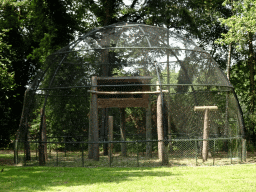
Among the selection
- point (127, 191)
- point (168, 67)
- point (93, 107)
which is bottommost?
point (127, 191)

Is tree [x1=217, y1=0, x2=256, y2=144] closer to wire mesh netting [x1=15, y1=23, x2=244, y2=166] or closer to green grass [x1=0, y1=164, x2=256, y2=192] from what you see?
wire mesh netting [x1=15, y1=23, x2=244, y2=166]

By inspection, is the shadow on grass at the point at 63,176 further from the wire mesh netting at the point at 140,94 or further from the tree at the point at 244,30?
the tree at the point at 244,30

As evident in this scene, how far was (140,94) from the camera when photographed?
13.1m

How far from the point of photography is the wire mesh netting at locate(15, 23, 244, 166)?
11938mm

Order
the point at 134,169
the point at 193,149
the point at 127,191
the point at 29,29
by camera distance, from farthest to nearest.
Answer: the point at 29,29 → the point at 193,149 → the point at 134,169 → the point at 127,191

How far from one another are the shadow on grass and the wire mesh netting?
3.67 feet

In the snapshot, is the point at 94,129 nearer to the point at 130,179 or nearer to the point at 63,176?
the point at 63,176

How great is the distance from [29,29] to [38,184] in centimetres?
1680

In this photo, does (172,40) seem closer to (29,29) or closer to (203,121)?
(203,121)

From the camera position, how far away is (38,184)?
8438 mm

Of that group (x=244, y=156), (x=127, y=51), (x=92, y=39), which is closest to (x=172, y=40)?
(x=127, y=51)

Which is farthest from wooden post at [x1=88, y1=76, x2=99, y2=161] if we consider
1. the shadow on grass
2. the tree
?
the tree

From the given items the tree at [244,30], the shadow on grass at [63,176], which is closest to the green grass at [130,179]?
the shadow on grass at [63,176]

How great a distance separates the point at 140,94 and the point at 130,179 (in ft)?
16.2
